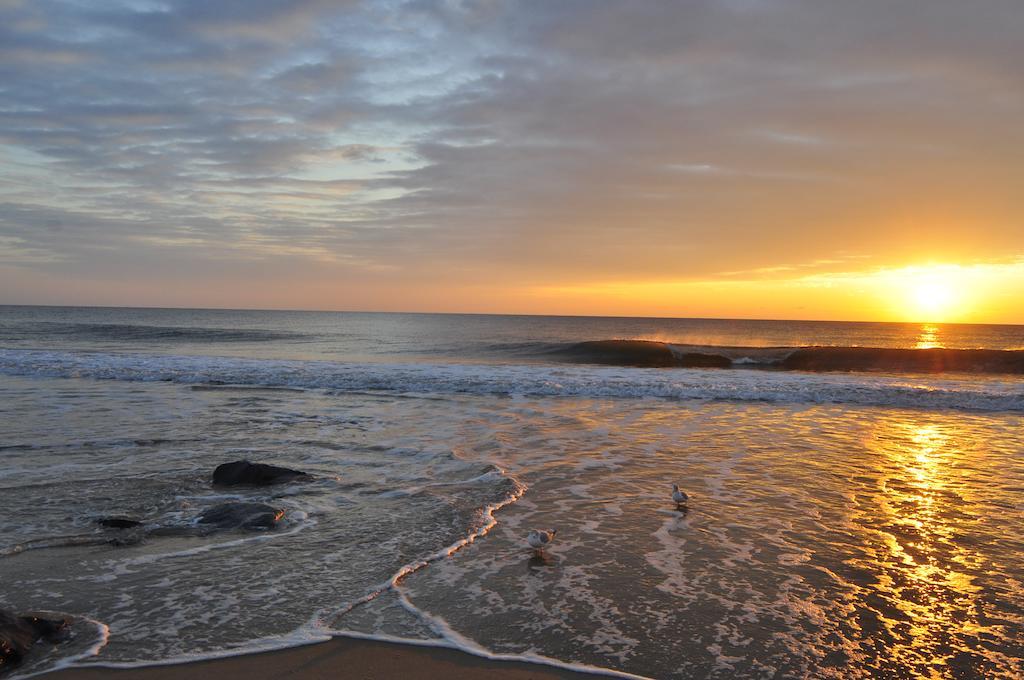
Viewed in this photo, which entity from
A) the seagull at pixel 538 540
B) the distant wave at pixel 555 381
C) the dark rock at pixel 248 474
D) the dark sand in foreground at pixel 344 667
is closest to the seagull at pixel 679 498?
the seagull at pixel 538 540

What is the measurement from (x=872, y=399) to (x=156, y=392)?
65.6 feet

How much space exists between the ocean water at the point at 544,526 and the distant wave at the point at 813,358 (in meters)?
16.0

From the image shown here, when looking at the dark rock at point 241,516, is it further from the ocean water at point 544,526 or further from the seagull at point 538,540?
the seagull at point 538,540

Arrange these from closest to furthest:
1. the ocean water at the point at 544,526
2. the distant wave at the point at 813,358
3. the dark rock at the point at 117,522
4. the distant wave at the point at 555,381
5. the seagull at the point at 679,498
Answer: the ocean water at the point at 544,526 < the dark rock at the point at 117,522 < the seagull at the point at 679,498 < the distant wave at the point at 555,381 < the distant wave at the point at 813,358

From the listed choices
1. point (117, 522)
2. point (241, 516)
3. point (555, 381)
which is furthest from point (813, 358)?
point (117, 522)

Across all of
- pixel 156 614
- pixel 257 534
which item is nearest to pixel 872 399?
pixel 257 534

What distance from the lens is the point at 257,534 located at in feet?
20.7

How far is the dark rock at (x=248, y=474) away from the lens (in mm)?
8123

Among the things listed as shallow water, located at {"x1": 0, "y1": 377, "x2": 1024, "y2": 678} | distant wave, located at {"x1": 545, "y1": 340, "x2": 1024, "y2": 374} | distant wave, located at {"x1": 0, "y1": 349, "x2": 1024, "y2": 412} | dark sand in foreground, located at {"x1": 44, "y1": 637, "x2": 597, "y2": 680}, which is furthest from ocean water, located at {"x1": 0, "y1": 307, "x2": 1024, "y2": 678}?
distant wave, located at {"x1": 545, "y1": 340, "x2": 1024, "y2": 374}

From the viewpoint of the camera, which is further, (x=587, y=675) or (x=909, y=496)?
Result: (x=909, y=496)

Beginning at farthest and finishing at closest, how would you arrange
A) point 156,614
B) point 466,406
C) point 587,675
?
point 466,406 → point 156,614 → point 587,675

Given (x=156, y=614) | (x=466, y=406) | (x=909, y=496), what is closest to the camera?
(x=156, y=614)

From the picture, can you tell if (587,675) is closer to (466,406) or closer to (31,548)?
(31,548)

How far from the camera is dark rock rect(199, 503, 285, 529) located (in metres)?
6.52
